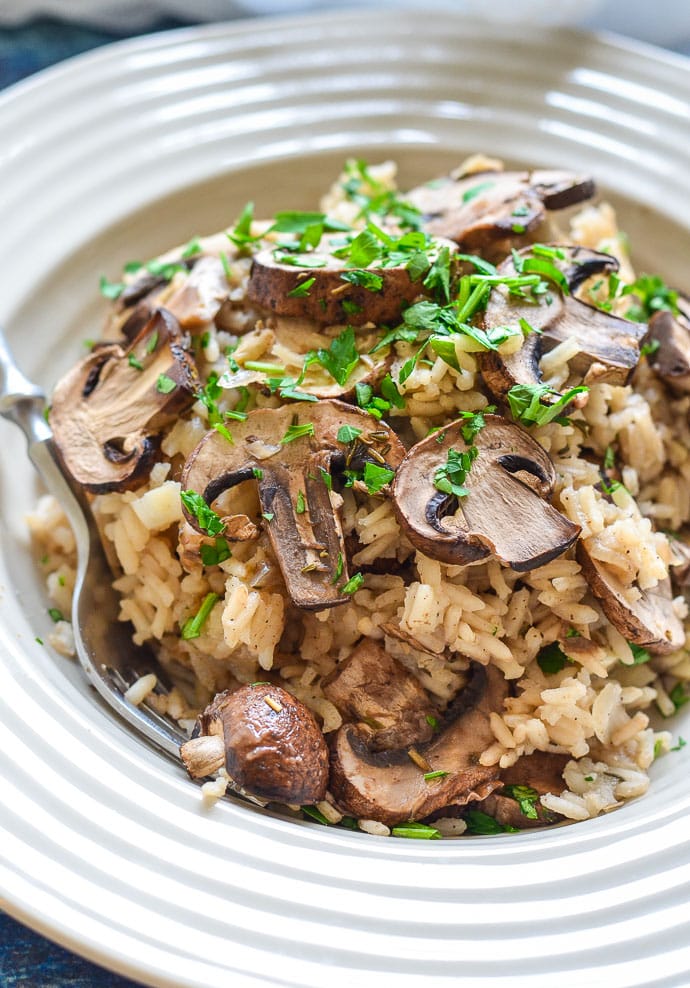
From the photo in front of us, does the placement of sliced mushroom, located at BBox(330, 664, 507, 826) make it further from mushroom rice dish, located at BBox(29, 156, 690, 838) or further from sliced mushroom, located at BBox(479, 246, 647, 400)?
sliced mushroom, located at BBox(479, 246, 647, 400)

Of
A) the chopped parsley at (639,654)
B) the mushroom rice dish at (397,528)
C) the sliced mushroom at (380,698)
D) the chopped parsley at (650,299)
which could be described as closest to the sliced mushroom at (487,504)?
the mushroom rice dish at (397,528)

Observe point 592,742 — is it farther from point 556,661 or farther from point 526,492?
point 526,492

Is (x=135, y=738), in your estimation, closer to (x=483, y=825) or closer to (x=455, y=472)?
(x=483, y=825)

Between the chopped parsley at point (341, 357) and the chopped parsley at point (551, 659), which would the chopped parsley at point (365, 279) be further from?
the chopped parsley at point (551, 659)

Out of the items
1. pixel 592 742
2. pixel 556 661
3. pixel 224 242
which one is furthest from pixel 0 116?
pixel 592 742

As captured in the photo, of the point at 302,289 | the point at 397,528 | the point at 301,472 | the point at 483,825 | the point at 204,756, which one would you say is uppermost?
the point at 302,289

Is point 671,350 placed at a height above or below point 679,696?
above

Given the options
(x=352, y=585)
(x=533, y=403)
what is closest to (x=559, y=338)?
(x=533, y=403)
